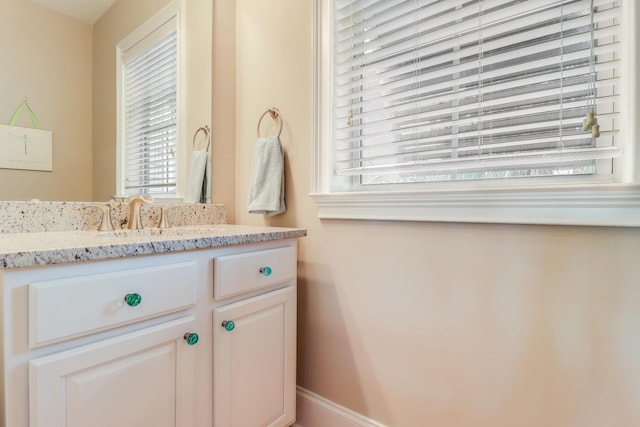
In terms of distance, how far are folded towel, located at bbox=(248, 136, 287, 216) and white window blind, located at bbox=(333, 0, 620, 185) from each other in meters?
0.27

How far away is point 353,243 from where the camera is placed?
4.33ft

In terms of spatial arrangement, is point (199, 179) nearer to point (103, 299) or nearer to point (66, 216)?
point (66, 216)

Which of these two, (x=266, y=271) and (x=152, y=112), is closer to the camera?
(x=266, y=271)

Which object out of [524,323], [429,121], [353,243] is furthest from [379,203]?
[524,323]

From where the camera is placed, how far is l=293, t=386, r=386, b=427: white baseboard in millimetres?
1323

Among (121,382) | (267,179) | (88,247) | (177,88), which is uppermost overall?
(177,88)

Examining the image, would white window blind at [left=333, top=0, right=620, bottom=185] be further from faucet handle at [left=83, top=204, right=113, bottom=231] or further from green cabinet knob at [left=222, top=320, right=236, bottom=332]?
faucet handle at [left=83, top=204, right=113, bottom=231]

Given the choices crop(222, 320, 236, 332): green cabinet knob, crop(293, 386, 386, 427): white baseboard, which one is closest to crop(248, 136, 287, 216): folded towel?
crop(222, 320, 236, 332): green cabinet knob

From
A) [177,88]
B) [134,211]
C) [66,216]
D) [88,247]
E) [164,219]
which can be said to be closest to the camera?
[88,247]

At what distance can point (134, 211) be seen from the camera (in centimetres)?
129

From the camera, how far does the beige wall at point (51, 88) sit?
3.56ft

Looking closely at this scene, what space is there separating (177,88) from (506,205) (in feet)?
4.70

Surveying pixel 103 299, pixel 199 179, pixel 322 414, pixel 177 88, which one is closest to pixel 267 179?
pixel 199 179

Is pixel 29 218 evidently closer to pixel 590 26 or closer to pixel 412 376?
pixel 412 376
